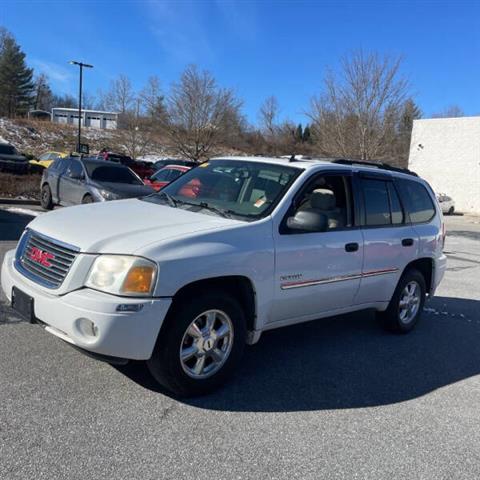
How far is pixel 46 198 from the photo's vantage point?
14.3 metres

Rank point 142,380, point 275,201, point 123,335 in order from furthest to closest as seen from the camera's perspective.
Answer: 1. point 275,201
2. point 142,380
3. point 123,335

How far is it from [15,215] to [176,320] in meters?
10.4

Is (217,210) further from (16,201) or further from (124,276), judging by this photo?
(16,201)

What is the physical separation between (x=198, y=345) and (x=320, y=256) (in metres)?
1.39

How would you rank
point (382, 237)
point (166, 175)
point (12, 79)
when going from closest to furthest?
point (382, 237), point (166, 175), point (12, 79)

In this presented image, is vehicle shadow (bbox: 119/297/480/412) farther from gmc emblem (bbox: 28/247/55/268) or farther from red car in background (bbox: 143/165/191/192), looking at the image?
red car in background (bbox: 143/165/191/192)

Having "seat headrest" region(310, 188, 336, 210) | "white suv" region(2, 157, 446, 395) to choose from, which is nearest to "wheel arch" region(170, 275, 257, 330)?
"white suv" region(2, 157, 446, 395)

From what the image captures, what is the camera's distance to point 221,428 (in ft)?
11.3

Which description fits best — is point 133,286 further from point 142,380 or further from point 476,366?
point 476,366

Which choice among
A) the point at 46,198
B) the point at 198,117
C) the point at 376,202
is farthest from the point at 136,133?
the point at 376,202

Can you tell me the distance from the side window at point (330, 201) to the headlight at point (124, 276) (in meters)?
1.41

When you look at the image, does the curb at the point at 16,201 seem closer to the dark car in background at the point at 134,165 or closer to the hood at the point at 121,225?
the dark car in background at the point at 134,165

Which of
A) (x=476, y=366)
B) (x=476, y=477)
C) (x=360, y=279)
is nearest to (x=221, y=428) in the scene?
(x=476, y=477)

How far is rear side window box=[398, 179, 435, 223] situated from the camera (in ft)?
19.5
